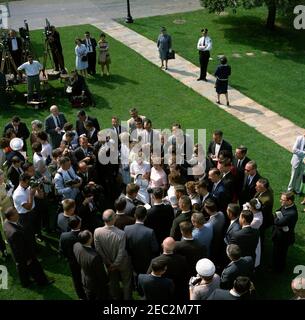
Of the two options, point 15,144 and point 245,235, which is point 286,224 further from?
point 15,144

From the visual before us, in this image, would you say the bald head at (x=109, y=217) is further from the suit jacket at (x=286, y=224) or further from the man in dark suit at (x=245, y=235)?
the suit jacket at (x=286, y=224)

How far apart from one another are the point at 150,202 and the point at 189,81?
27.5 feet

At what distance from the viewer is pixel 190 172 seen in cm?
967

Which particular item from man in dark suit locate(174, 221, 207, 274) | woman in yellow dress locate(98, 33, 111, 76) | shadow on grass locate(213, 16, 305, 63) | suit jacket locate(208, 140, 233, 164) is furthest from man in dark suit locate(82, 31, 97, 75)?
man in dark suit locate(174, 221, 207, 274)

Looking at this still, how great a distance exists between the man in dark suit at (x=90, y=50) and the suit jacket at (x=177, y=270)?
37.4 ft

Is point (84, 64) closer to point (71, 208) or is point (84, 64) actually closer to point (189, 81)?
point (189, 81)

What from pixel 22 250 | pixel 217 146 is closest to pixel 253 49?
pixel 217 146

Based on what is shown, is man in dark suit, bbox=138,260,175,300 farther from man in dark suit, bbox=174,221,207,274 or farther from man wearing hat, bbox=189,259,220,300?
man in dark suit, bbox=174,221,207,274

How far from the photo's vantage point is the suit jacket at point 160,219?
789cm

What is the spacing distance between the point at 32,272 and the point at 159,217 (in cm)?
240

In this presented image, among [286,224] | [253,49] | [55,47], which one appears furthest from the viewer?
[253,49]

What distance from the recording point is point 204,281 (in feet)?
21.8
